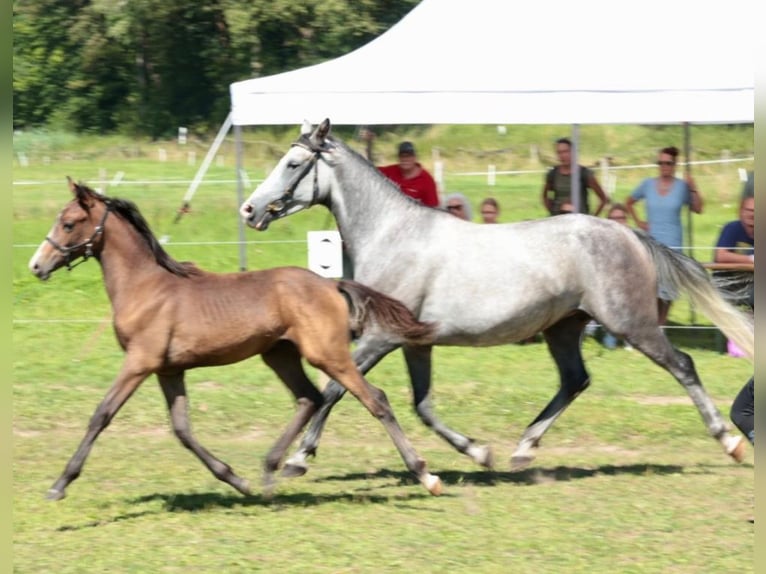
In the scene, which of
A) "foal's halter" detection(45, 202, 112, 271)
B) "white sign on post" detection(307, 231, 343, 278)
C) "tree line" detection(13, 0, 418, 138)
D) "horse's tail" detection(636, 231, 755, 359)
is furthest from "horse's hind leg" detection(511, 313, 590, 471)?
"tree line" detection(13, 0, 418, 138)

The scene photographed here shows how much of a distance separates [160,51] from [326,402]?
29.2 m

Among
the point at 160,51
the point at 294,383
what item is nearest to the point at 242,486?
the point at 294,383

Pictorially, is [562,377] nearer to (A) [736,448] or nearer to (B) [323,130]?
(A) [736,448]

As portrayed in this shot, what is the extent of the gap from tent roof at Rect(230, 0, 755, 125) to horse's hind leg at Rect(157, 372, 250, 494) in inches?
195

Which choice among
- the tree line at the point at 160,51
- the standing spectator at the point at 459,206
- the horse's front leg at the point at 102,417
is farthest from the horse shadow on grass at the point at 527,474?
the tree line at the point at 160,51

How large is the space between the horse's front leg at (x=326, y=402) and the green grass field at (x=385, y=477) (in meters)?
0.14

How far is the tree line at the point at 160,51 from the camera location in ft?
105

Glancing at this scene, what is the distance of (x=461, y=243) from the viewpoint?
24.8 feet

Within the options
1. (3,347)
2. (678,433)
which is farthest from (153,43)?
(3,347)

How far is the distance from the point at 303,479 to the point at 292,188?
68.0 inches

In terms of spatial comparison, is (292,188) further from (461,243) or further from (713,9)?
(713,9)

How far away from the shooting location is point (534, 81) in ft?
37.2

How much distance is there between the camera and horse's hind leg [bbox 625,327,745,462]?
771cm

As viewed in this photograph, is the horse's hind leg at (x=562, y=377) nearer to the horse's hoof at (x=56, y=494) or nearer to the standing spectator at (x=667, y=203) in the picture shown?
the horse's hoof at (x=56, y=494)
